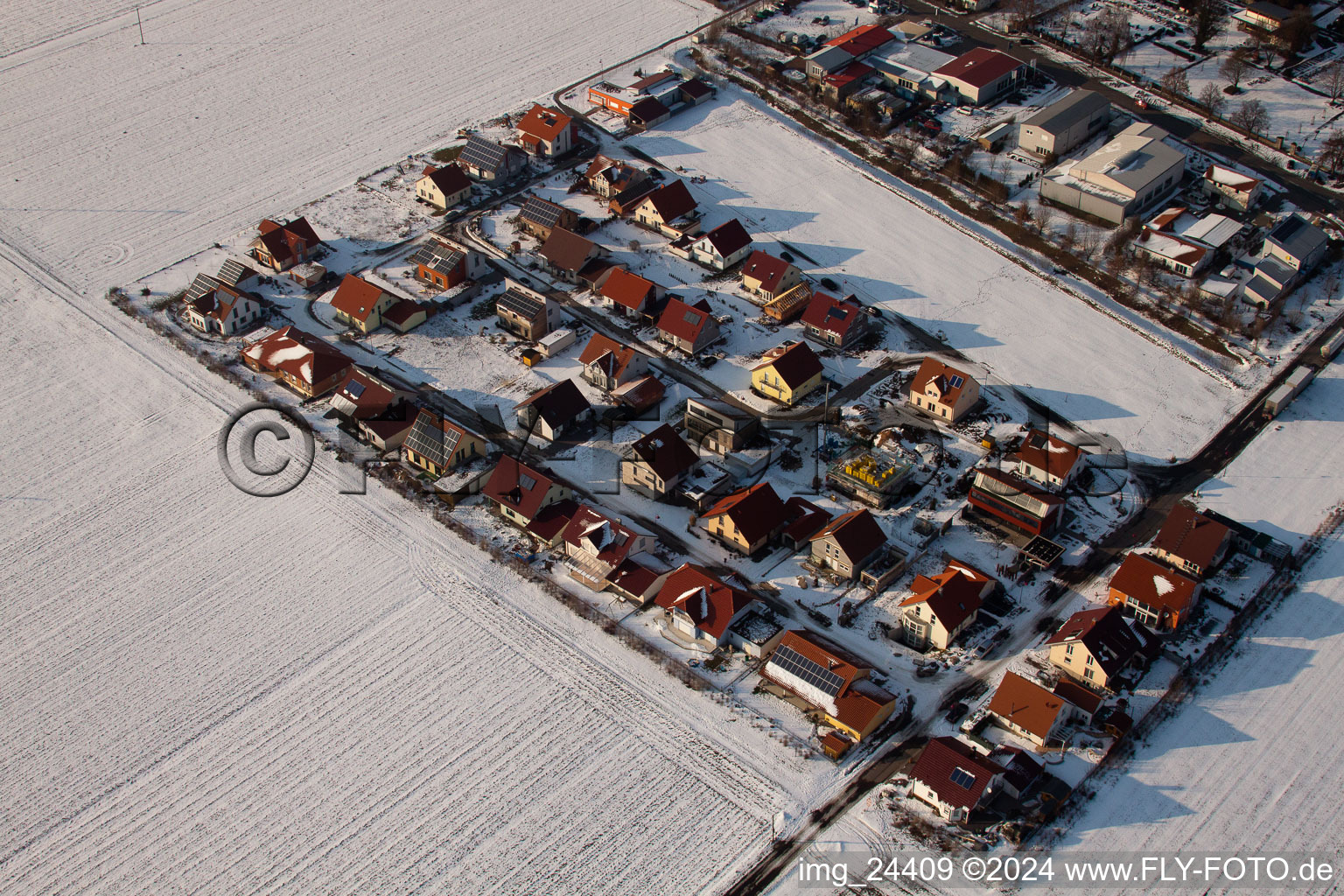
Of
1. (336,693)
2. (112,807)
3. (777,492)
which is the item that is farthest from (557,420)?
(112,807)

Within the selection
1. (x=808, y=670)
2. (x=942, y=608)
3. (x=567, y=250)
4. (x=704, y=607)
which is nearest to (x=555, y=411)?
(x=567, y=250)

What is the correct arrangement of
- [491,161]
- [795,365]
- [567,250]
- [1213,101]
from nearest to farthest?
[795,365] → [567,250] → [491,161] → [1213,101]

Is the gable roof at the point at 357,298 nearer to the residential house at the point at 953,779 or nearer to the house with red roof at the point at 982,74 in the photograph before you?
the residential house at the point at 953,779

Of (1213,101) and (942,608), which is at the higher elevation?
(1213,101)

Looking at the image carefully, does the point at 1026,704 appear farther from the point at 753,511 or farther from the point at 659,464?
the point at 659,464

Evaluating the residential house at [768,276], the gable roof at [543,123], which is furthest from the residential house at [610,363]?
the gable roof at [543,123]

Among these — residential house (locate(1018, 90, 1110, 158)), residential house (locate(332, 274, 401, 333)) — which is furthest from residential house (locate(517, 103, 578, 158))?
residential house (locate(1018, 90, 1110, 158))
